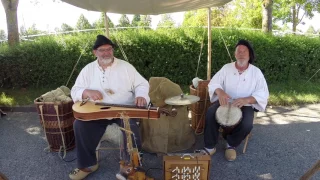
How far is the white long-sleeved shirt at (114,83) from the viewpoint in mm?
2938

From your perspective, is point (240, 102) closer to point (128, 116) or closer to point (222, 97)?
point (222, 97)

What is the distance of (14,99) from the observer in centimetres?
546

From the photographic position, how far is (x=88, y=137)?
2713mm

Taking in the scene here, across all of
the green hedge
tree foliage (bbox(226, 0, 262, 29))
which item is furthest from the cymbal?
tree foliage (bbox(226, 0, 262, 29))

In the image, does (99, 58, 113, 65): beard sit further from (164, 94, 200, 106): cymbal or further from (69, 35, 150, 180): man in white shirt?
(164, 94, 200, 106): cymbal

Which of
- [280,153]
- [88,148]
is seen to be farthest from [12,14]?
[280,153]

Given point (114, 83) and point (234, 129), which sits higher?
point (114, 83)

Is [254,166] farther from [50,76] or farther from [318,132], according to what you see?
[50,76]

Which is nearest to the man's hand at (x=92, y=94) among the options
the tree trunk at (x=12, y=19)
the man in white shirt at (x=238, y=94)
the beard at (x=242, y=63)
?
the man in white shirt at (x=238, y=94)

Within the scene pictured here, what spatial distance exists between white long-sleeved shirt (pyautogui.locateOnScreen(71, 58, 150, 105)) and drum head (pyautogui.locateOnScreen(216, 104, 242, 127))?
82cm

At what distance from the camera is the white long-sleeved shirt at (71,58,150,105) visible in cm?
294

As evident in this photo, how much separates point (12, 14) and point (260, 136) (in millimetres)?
5936

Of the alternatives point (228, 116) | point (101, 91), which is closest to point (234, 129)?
point (228, 116)

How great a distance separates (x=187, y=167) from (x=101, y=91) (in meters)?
1.23
